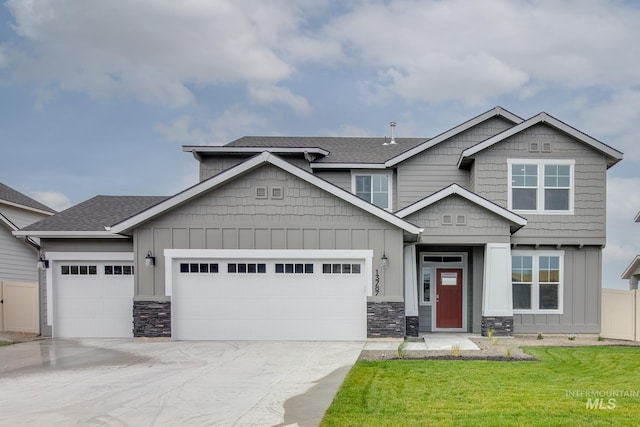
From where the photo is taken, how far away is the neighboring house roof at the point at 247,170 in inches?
494

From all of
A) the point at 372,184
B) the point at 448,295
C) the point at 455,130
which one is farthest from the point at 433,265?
the point at 455,130

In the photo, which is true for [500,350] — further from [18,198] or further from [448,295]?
[18,198]

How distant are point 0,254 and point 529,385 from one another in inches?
737

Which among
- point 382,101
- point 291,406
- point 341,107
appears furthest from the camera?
point 382,101

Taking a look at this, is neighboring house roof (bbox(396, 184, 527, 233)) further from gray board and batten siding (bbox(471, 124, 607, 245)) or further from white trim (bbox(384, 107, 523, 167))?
white trim (bbox(384, 107, 523, 167))

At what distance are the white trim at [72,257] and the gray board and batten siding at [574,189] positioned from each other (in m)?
10.4

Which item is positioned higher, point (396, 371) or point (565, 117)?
point (565, 117)

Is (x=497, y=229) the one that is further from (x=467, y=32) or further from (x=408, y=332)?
(x=467, y=32)

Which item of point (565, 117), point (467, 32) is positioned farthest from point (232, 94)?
point (565, 117)

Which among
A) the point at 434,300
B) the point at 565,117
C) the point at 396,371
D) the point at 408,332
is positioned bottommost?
the point at 396,371

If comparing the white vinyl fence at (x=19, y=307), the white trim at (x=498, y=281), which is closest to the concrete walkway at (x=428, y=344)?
the white trim at (x=498, y=281)

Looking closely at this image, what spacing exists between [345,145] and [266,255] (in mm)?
7120

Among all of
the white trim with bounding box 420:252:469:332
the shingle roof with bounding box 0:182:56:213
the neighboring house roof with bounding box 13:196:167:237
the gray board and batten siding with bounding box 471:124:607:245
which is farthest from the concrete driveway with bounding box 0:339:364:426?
the shingle roof with bounding box 0:182:56:213

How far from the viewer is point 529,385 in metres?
7.66
